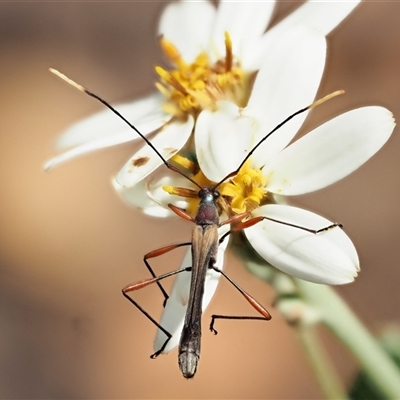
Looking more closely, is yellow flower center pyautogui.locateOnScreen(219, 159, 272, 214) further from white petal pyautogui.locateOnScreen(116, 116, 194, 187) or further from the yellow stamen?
Answer: white petal pyautogui.locateOnScreen(116, 116, 194, 187)

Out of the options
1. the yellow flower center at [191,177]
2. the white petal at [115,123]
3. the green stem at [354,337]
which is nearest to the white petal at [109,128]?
the white petal at [115,123]

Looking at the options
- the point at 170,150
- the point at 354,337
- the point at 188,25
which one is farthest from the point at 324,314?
the point at 188,25

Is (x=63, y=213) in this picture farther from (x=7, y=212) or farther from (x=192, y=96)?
(x=192, y=96)

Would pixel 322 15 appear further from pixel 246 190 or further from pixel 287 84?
pixel 246 190

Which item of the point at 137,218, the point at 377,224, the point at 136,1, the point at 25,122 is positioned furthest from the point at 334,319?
the point at 136,1

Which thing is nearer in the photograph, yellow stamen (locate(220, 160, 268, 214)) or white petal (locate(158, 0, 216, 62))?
yellow stamen (locate(220, 160, 268, 214))

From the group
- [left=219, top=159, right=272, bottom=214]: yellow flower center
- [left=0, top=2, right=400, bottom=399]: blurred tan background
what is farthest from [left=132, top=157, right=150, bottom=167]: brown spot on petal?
[left=0, top=2, right=400, bottom=399]: blurred tan background

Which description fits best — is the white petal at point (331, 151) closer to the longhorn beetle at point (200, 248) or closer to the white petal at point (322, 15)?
the longhorn beetle at point (200, 248)
